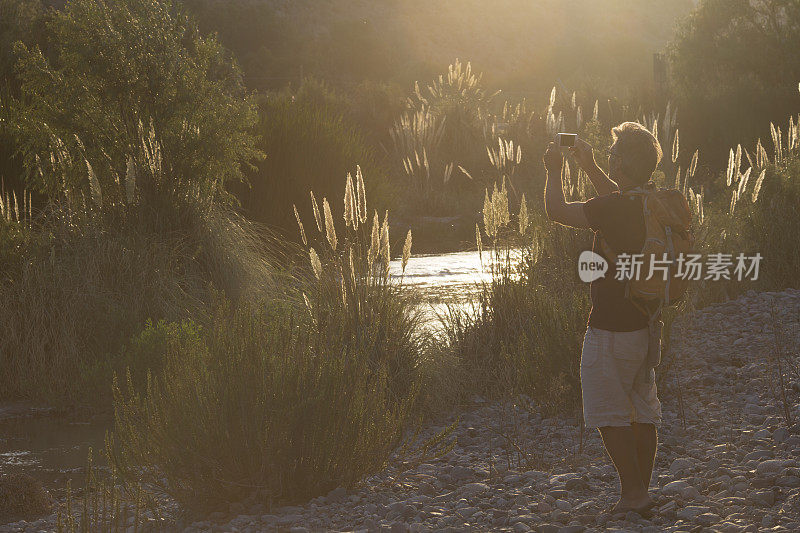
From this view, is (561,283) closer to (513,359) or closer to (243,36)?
(513,359)

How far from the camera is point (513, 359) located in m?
6.81

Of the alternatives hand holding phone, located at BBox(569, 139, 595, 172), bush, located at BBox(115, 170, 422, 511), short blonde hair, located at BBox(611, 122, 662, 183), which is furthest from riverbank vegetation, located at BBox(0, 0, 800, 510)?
short blonde hair, located at BBox(611, 122, 662, 183)

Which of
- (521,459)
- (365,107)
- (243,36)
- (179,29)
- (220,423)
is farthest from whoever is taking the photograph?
(243,36)

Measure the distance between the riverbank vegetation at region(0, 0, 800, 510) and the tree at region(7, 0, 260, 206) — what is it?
0.9 inches

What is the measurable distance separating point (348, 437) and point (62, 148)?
511 centimetres

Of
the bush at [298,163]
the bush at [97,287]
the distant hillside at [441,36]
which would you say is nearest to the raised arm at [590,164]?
the bush at [97,287]

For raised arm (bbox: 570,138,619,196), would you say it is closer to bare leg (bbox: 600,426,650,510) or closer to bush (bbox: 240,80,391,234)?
bare leg (bbox: 600,426,650,510)

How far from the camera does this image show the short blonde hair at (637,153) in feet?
13.3

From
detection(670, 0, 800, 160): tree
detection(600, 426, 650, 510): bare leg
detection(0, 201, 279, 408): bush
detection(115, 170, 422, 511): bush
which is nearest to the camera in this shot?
detection(600, 426, 650, 510): bare leg

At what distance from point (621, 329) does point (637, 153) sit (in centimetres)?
71

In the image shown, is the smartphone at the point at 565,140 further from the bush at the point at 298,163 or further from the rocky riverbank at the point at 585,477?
the bush at the point at 298,163

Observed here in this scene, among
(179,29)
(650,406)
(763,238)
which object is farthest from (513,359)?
(179,29)

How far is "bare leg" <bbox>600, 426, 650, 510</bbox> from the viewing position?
13.2 ft

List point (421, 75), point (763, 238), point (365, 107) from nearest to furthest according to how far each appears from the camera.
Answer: point (763, 238) → point (365, 107) → point (421, 75)
